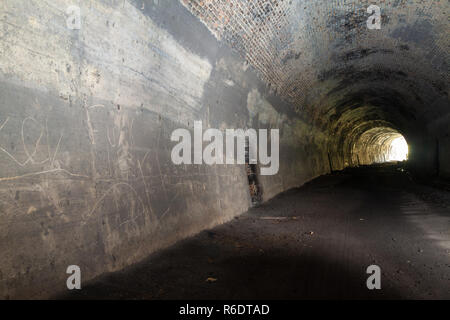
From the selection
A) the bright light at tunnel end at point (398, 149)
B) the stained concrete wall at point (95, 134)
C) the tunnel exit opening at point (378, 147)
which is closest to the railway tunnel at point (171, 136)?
the stained concrete wall at point (95, 134)

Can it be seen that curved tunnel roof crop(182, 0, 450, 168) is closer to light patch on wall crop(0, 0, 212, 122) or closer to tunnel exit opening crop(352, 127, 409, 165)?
light patch on wall crop(0, 0, 212, 122)

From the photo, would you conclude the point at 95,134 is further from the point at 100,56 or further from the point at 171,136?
the point at 171,136

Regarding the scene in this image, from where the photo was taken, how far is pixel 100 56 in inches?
136

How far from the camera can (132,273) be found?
3447mm

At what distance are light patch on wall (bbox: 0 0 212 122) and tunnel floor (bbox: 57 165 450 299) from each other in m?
2.14

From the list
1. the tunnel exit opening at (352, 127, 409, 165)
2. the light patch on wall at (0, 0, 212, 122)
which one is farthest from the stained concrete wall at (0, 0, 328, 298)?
the tunnel exit opening at (352, 127, 409, 165)

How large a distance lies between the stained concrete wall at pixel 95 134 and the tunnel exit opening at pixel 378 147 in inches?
951

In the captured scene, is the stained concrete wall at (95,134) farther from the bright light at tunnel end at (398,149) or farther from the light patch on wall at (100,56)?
the bright light at tunnel end at (398,149)

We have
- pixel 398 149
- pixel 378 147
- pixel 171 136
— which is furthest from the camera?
pixel 398 149

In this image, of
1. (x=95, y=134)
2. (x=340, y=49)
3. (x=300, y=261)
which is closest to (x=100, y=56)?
(x=95, y=134)

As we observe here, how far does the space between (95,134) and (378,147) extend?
37.1 m

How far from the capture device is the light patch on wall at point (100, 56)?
2666mm
